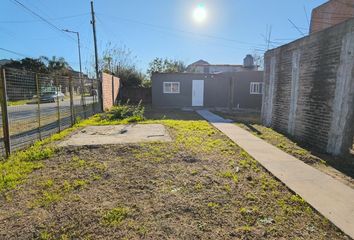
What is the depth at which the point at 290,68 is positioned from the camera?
7.71m

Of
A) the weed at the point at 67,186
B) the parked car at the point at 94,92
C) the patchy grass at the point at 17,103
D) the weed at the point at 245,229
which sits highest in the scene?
the parked car at the point at 94,92

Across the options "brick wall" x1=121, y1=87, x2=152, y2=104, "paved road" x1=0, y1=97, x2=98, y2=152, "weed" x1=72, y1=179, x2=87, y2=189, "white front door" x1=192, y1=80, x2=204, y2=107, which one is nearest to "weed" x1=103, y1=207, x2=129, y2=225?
"weed" x1=72, y1=179, x2=87, y2=189

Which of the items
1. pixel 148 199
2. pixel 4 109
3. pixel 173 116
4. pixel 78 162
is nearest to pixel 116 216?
pixel 148 199

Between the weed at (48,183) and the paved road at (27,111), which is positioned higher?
the paved road at (27,111)

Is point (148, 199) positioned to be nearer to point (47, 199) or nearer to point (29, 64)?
point (47, 199)

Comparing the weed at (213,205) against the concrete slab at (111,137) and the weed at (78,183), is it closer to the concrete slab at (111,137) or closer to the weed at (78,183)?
the weed at (78,183)

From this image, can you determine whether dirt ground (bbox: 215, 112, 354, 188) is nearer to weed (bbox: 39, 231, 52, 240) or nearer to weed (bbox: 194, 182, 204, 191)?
weed (bbox: 194, 182, 204, 191)

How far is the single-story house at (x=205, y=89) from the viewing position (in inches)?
713

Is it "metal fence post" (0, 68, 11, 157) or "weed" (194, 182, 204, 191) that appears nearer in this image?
"weed" (194, 182, 204, 191)

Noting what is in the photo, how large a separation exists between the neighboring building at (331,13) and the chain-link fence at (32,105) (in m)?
13.8

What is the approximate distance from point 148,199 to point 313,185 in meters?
2.62

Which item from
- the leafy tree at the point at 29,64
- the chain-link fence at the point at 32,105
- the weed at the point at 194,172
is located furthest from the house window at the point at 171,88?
the leafy tree at the point at 29,64

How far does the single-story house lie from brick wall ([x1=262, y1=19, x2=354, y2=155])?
9446 mm

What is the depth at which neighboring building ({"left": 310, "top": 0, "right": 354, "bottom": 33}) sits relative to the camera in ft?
40.0
